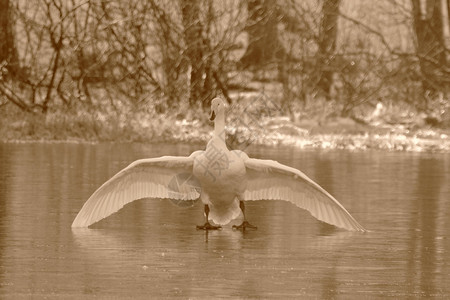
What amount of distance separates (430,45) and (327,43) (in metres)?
2.39

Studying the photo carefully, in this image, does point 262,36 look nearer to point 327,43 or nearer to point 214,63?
point 214,63

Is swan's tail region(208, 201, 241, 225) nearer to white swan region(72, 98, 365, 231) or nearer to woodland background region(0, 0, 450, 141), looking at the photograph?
white swan region(72, 98, 365, 231)

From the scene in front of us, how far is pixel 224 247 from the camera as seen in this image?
417 inches

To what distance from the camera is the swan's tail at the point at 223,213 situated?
11.8 m

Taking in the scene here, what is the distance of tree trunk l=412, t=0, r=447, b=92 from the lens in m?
28.1

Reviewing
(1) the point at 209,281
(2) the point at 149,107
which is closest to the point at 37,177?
(1) the point at 209,281

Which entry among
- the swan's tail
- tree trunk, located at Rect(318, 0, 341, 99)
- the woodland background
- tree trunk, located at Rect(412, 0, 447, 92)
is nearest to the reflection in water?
the swan's tail

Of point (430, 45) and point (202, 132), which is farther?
point (430, 45)

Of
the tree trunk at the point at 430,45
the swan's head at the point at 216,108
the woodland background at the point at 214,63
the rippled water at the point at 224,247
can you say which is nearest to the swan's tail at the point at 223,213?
the rippled water at the point at 224,247

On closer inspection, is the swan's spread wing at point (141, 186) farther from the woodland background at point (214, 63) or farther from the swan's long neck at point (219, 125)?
the woodland background at point (214, 63)

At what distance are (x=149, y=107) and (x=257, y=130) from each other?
9.37 ft

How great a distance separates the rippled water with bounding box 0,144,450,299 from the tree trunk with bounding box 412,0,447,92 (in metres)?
11.3

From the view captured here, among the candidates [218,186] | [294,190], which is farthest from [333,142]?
[218,186]

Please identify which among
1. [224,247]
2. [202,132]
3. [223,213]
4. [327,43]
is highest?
[327,43]
